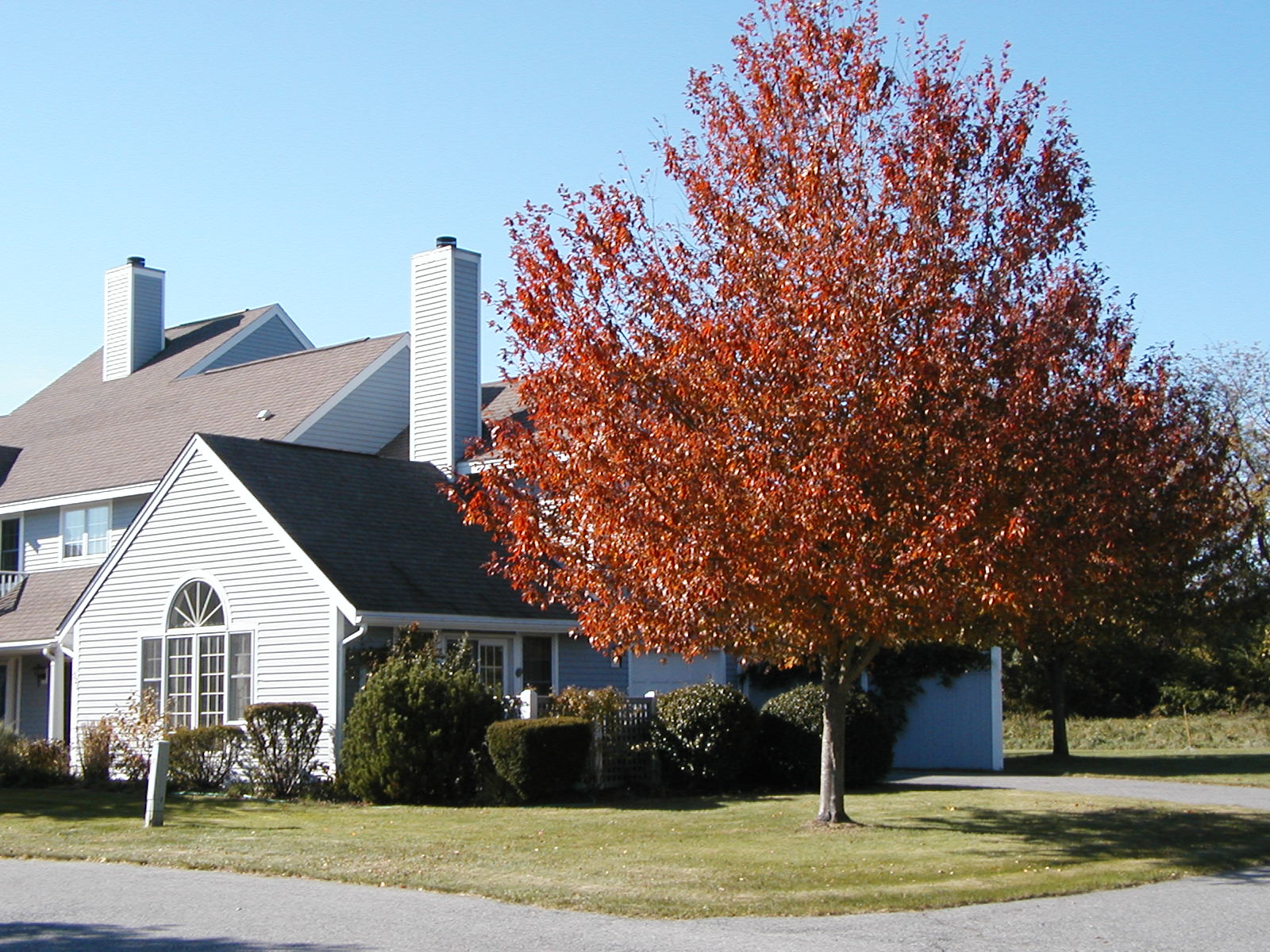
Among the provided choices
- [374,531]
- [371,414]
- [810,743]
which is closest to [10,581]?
[371,414]

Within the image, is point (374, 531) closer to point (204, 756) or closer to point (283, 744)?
point (283, 744)

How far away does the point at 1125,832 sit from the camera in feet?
52.5

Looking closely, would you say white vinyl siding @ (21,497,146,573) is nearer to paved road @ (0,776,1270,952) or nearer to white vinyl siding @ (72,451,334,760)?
white vinyl siding @ (72,451,334,760)

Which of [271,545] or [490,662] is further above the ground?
[271,545]

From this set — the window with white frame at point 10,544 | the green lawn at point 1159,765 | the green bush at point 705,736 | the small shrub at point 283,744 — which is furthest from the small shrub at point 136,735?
the green lawn at point 1159,765

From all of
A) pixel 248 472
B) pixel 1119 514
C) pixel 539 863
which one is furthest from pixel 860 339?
pixel 248 472

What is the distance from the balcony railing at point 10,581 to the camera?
30.2 metres

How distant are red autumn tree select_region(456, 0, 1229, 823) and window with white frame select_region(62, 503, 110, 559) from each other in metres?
15.8

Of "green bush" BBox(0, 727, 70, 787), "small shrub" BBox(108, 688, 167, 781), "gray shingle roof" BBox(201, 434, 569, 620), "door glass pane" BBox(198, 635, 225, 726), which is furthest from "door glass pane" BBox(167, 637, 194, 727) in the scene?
"gray shingle roof" BBox(201, 434, 569, 620)

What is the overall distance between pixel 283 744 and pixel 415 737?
2484mm

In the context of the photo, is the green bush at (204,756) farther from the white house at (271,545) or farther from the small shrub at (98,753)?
the small shrub at (98,753)

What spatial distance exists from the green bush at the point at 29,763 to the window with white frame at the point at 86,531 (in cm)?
601

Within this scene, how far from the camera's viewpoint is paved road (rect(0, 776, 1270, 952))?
9.68 m

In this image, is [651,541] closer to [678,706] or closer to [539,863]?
[539,863]
